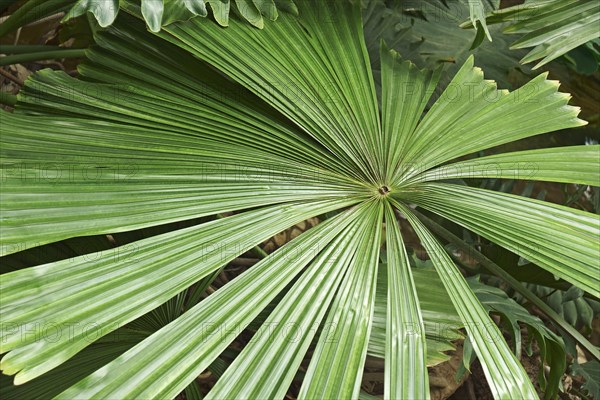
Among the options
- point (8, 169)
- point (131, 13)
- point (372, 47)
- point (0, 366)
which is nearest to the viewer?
point (0, 366)

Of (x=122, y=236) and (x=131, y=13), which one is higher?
(x=131, y=13)

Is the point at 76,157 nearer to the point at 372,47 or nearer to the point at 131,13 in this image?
the point at 131,13

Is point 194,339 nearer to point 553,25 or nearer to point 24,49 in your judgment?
point 553,25

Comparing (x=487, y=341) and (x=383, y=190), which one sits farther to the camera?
(x=383, y=190)

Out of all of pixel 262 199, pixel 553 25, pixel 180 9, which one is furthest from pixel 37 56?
pixel 553 25

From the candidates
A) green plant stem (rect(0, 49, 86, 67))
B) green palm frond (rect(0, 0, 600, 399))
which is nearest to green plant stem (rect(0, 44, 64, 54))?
green plant stem (rect(0, 49, 86, 67))

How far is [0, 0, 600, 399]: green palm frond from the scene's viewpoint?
23.7 inches

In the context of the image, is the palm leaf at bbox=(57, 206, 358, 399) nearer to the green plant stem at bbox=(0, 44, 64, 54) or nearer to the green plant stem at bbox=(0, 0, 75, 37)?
the green plant stem at bbox=(0, 0, 75, 37)

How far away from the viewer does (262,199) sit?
769mm

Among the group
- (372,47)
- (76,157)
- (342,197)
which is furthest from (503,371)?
(372,47)

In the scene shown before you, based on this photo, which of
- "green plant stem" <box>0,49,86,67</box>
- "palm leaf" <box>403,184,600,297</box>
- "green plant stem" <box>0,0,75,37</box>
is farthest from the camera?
"green plant stem" <box>0,49,86,67</box>

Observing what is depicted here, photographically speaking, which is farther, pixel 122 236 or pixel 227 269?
pixel 227 269

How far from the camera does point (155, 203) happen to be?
720 mm

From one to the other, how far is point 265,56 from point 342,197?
0.74ft
